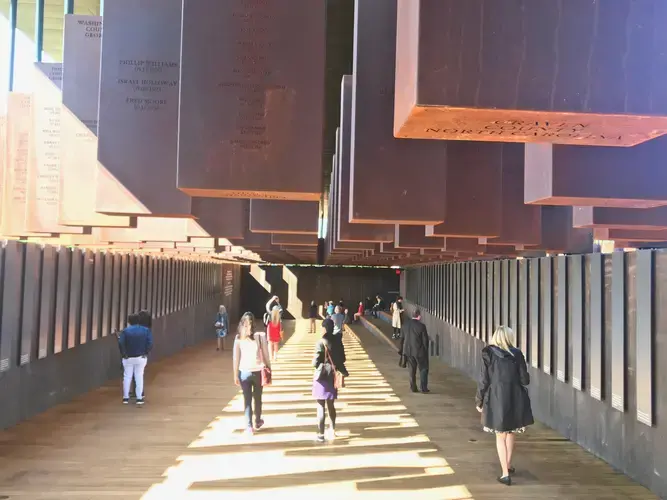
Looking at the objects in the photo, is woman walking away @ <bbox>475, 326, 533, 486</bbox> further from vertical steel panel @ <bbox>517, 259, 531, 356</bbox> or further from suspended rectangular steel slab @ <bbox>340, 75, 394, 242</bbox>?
vertical steel panel @ <bbox>517, 259, 531, 356</bbox>

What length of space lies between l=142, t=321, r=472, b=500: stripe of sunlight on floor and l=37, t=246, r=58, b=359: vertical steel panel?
266 centimetres

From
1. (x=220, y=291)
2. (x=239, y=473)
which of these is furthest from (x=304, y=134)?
(x=220, y=291)

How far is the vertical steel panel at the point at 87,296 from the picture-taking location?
28.1 feet

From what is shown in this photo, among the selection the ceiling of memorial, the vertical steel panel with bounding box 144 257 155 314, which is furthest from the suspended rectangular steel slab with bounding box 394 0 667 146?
the vertical steel panel with bounding box 144 257 155 314

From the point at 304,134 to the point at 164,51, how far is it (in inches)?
42.8

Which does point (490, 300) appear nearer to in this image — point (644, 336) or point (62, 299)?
point (644, 336)

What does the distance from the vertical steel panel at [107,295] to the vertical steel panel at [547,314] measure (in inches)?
291

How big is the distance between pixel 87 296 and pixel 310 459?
17.0ft

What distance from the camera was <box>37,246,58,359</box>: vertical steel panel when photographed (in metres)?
7.19

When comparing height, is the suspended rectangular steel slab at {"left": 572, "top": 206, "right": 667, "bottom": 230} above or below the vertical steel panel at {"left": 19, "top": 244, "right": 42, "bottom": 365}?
above

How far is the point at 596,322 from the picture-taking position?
575cm

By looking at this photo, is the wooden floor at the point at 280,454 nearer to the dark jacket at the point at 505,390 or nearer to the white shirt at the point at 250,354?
the dark jacket at the point at 505,390

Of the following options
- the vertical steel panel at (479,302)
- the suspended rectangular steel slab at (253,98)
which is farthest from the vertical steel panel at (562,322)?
the suspended rectangular steel slab at (253,98)

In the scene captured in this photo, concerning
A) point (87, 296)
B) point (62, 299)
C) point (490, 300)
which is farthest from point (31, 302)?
point (490, 300)
